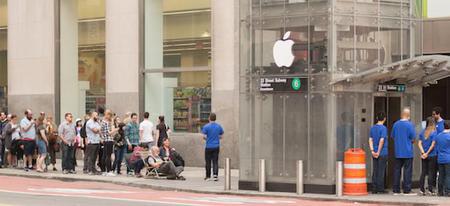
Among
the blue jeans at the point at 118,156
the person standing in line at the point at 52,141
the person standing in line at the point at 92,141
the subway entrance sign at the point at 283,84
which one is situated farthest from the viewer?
the person standing in line at the point at 52,141

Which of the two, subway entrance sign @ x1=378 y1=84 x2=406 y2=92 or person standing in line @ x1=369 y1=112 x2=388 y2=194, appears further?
subway entrance sign @ x1=378 y1=84 x2=406 y2=92

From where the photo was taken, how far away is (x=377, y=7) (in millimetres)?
19344

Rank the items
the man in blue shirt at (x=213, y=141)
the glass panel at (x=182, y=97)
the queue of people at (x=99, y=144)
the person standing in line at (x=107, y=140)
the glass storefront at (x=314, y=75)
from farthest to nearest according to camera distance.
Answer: the glass panel at (x=182, y=97)
the person standing in line at (x=107, y=140)
the queue of people at (x=99, y=144)
the man in blue shirt at (x=213, y=141)
the glass storefront at (x=314, y=75)

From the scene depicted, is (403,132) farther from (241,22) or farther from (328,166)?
(241,22)

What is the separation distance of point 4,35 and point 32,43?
228cm

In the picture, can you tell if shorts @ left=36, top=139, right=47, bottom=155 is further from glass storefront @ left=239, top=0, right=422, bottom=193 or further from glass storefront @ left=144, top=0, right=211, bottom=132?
glass storefront @ left=239, top=0, right=422, bottom=193

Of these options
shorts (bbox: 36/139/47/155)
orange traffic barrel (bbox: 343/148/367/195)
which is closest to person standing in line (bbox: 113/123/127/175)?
shorts (bbox: 36/139/47/155)

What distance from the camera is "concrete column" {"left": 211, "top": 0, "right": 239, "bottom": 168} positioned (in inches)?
1064

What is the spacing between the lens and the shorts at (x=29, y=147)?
1031 inches

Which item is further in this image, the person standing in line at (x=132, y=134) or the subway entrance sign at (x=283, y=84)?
the person standing in line at (x=132, y=134)

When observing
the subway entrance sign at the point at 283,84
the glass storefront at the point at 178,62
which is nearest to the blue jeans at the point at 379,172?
the subway entrance sign at the point at 283,84

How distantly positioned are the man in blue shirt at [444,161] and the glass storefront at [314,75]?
1.62m

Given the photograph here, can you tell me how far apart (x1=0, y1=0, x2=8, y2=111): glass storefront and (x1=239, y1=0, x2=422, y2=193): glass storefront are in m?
17.1

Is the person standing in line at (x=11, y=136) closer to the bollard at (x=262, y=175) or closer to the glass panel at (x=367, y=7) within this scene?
A: the bollard at (x=262, y=175)
